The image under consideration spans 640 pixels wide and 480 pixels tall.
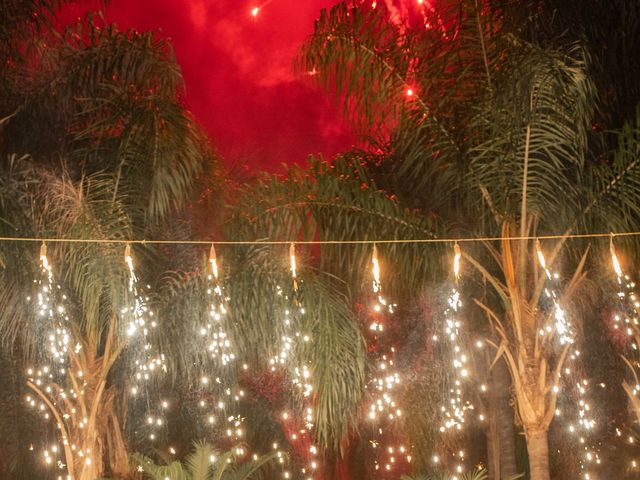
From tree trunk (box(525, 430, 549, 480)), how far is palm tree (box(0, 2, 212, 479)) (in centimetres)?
369

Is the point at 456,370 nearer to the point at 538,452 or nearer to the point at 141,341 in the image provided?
the point at 538,452

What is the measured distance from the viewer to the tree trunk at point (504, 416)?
31.6ft

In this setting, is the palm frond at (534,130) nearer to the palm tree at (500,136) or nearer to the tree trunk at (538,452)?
the palm tree at (500,136)

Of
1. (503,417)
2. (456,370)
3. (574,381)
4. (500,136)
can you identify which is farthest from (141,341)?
(574,381)

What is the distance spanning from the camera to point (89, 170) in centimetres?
780

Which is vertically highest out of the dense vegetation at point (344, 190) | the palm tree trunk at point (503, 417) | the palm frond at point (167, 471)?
the dense vegetation at point (344, 190)

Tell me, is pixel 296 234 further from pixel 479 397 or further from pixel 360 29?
pixel 479 397

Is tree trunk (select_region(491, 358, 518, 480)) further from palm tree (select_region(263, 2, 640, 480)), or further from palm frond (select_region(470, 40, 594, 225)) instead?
palm frond (select_region(470, 40, 594, 225))

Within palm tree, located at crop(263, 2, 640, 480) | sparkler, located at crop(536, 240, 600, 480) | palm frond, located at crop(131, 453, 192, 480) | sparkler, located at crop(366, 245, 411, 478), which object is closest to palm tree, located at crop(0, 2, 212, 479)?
palm frond, located at crop(131, 453, 192, 480)

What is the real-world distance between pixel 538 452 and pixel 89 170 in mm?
4877

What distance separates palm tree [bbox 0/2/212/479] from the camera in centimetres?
693

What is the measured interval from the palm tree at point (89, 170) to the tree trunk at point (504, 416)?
4.39 m

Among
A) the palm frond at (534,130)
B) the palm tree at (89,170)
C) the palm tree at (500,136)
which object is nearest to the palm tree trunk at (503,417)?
the palm tree at (500,136)

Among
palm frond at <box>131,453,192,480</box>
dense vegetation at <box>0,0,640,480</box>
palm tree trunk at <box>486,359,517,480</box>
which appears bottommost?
palm frond at <box>131,453,192,480</box>
